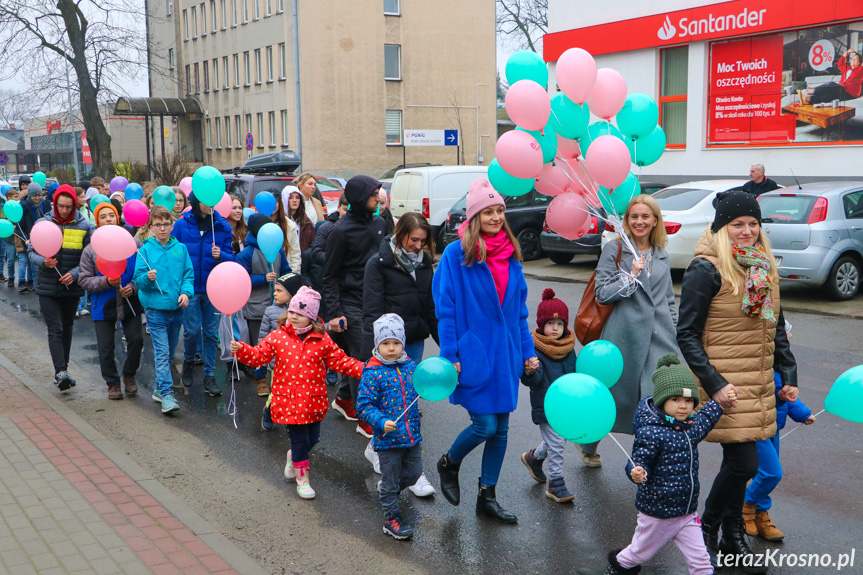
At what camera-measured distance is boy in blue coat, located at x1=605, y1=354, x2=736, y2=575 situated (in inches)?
155

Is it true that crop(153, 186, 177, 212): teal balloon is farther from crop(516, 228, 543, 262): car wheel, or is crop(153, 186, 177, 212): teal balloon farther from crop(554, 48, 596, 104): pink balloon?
crop(516, 228, 543, 262): car wheel

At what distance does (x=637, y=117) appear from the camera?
220 inches

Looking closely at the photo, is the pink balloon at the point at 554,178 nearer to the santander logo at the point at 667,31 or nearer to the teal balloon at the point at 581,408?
the teal balloon at the point at 581,408

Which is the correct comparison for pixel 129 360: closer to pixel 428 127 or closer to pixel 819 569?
→ pixel 819 569

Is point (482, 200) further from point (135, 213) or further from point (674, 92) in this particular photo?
point (674, 92)

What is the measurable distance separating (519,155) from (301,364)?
185 cm

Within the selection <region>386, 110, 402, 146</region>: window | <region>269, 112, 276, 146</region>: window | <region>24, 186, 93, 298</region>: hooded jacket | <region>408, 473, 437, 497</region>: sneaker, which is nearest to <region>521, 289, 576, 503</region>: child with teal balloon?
<region>408, 473, 437, 497</region>: sneaker

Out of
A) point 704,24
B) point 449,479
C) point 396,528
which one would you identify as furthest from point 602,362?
point 704,24

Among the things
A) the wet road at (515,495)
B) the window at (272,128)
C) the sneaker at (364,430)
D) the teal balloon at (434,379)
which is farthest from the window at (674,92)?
the window at (272,128)

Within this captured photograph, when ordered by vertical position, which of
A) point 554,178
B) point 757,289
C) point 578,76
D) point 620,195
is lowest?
point 757,289

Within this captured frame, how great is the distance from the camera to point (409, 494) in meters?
5.63

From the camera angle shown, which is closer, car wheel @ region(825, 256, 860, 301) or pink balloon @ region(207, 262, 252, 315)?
pink balloon @ region(207, 262, 252, 315)

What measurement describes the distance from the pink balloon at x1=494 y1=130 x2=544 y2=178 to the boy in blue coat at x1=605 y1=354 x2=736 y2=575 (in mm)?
1569

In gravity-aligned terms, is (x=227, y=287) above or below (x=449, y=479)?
above
